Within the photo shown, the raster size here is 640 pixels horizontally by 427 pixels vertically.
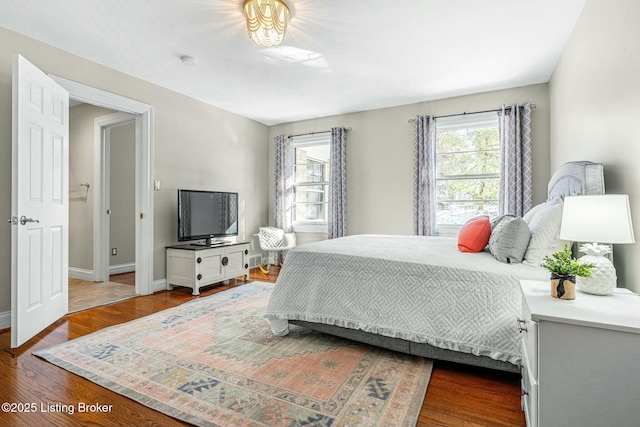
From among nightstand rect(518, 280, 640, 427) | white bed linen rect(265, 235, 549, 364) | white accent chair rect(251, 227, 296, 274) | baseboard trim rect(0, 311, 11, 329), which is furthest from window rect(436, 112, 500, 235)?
baseboard trim rect(0, 311, 11, 329)

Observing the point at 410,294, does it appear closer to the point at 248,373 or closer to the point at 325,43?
the point at 248,373

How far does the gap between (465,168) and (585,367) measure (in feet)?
11.8

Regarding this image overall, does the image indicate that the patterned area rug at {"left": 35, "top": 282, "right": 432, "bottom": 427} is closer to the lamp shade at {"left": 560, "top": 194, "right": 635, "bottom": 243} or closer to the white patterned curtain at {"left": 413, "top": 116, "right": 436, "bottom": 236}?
the lamp shade at {"left": 560, "top": 194, "right": 635, "bottom": 243}

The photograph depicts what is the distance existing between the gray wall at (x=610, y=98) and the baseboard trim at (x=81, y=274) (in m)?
5.82

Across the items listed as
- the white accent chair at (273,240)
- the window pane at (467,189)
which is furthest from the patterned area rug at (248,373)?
the window pane at (467,189)

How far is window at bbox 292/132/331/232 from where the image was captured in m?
5.45

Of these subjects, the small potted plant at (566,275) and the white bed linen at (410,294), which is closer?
the small potted plant at (566,275)

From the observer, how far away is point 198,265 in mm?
3832

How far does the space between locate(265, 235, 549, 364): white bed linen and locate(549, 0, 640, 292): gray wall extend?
67 cm

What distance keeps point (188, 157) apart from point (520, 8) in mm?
3982

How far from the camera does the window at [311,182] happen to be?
215 inches

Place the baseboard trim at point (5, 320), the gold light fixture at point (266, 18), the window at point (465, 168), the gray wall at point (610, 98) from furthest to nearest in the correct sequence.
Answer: the window at point (465, 168)
the baseboard trim at point (5, 320)
the gold light fixture at point (266, 18)
the gray wall at point (610, 98)

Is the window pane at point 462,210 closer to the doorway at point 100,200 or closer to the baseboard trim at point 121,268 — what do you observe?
the doorway at point 100,200

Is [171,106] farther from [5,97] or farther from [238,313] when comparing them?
[238,313]
